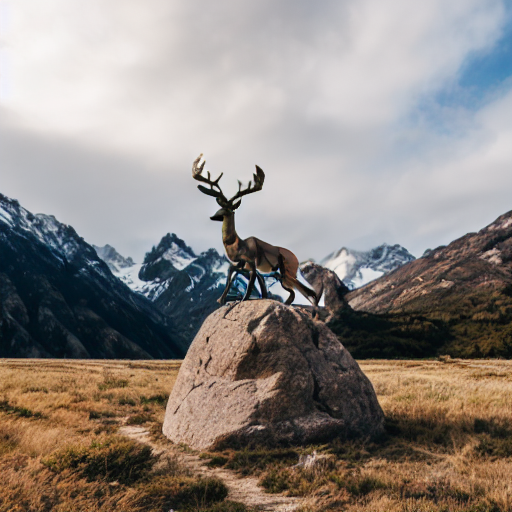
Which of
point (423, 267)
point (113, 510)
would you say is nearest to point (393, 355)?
point (113, 510)

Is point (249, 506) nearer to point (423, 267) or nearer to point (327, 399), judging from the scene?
point (327, 399)

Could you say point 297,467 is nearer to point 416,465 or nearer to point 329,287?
point 416,465

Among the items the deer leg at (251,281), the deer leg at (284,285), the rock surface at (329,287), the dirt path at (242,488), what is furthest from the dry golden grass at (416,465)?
the rock surface at (329,287)

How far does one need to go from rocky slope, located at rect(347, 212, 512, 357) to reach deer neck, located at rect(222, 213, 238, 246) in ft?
187

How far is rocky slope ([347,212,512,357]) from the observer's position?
67500 mm

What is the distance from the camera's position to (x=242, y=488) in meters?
7.79

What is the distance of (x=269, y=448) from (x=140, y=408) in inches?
345

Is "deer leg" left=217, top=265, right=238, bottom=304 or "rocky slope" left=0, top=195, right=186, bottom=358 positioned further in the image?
"rocky slope" left=0, top=195, right=186, bottom=358

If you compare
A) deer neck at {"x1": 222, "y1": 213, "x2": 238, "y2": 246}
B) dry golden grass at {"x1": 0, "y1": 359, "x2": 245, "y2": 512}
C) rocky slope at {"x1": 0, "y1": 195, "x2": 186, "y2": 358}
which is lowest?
dry golden grass at {"x1": 0, "y1": 359, "x2": 245, "y2": 512}

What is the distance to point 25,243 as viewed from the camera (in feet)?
589

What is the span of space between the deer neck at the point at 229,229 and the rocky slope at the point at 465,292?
56918 millimetres

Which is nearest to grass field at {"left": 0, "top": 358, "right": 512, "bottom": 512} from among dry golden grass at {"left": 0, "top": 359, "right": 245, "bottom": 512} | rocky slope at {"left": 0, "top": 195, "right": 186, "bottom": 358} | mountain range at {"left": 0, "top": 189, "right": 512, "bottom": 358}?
dry golden grass at {"left": 0, "top": 359, "right": 245, "bottom": 512}

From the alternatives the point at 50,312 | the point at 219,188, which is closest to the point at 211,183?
the point at 219,188

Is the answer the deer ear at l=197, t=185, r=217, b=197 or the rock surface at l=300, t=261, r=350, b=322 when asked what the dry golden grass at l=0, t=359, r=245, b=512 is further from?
the rock surface at l=300, t=261, r=350, b=322
